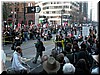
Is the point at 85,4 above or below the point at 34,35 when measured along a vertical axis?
above

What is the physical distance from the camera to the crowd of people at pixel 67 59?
4.87 m

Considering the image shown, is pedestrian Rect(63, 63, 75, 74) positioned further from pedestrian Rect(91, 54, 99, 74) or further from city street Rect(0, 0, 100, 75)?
city street Rect(0, 0, 100, 75)

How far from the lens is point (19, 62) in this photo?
21.2ft

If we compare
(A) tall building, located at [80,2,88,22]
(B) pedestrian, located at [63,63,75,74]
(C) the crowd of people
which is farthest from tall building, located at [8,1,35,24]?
(B) pedestrian, located at [63,63,75,74]

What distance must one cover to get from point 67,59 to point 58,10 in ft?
11.6

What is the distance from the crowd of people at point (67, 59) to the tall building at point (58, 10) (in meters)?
0.74

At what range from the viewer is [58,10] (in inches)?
363

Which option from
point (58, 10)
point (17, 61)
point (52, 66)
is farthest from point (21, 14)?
point (52, 66)

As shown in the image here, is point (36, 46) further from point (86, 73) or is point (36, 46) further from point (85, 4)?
point (86, 73)

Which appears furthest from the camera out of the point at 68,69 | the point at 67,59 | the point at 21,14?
the point at 21,14

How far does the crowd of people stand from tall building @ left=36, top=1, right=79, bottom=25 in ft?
2.44

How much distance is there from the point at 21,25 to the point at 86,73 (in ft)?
15.4

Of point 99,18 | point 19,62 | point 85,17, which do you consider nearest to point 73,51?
point 19,62

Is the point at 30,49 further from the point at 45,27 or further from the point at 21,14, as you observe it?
the point at 21,14
